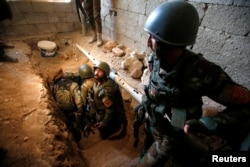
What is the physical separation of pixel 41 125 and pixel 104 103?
1.28 meters

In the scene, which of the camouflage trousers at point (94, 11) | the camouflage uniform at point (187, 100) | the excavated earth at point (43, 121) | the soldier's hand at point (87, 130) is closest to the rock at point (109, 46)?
the excavated earth at point (43, 121)

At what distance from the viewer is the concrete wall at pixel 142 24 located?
2.10m

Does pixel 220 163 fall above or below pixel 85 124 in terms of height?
above

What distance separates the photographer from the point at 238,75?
220 centimetres

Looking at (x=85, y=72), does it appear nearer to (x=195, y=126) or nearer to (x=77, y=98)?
(x=77, y=98)

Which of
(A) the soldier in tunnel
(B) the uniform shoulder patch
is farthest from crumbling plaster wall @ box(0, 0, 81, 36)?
(B) the uniform shoulder patch

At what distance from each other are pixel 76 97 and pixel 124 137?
1.42 metres

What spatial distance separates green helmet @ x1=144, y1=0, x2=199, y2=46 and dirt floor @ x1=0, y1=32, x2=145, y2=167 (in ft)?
5.75

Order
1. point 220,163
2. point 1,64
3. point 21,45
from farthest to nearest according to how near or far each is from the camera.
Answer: point 21,45 < point 1,64 < point 220,163

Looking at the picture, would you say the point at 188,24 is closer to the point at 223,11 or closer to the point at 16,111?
the point at 223,11

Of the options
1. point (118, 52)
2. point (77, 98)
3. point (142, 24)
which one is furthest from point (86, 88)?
point (142, 24)

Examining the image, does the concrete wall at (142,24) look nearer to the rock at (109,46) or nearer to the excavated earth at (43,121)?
the rock at (109,46)

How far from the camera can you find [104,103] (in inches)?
127

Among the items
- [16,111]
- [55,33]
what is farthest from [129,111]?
[55,33]
